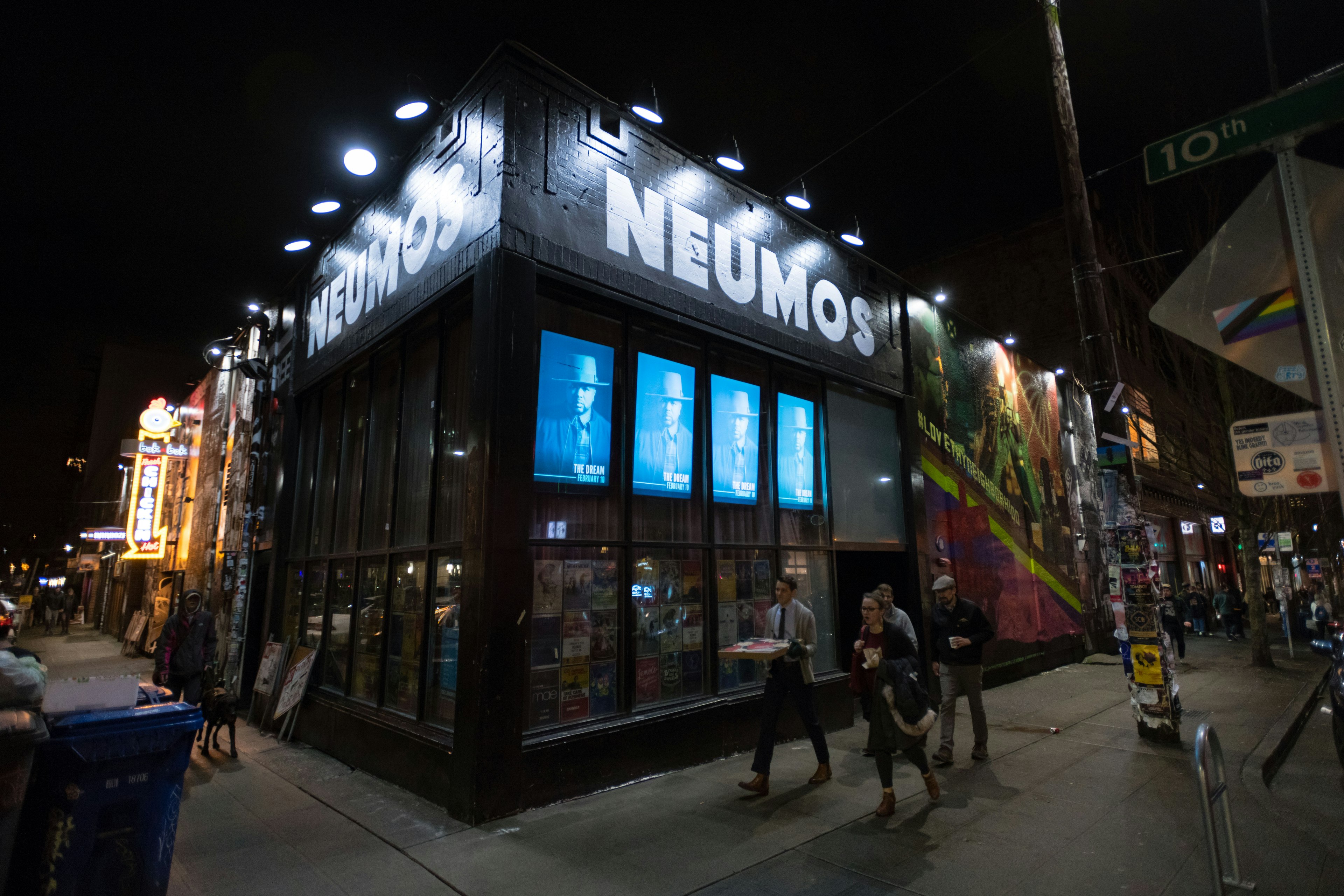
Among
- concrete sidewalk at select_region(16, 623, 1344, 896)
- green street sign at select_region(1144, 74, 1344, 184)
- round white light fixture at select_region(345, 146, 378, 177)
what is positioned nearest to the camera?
green street sign at select_region(1144, 74, 1344, 184)

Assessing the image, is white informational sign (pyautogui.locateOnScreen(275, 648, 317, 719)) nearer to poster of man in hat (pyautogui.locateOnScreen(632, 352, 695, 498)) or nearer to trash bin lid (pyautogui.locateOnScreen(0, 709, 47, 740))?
poster of man in hat (pyautogui.locateOnScreen(632, 352, 695, 498))

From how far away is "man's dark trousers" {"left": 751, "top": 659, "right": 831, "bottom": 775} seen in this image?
6.09m

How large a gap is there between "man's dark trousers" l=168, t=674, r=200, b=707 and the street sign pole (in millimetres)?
10514

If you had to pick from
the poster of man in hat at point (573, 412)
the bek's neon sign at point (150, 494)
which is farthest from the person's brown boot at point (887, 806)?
the bek's neon sign at point (150, 494)

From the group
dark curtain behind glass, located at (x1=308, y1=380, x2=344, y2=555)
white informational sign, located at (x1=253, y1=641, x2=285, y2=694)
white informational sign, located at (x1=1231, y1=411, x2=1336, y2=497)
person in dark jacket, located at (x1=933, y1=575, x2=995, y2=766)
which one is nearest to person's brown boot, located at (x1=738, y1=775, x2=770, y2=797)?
person in dark jacket, located at (x1=933, y1=575, x2=995, y2=766)

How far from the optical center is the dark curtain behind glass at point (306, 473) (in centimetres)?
994

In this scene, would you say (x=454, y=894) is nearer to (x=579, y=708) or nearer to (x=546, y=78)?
(x=579, y=708)

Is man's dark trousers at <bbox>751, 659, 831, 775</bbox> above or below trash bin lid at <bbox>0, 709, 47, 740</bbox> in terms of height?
below

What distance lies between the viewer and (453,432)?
23.5 ft

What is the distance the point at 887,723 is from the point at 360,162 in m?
7.62

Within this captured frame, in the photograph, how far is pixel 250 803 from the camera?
6.00 meters

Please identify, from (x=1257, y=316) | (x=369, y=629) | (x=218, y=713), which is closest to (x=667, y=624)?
(x=369, y=629)

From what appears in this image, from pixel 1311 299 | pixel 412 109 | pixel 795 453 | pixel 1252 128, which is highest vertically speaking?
pixel 412 109

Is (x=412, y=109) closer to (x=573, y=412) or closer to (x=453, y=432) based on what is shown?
(x=453, y=432)
